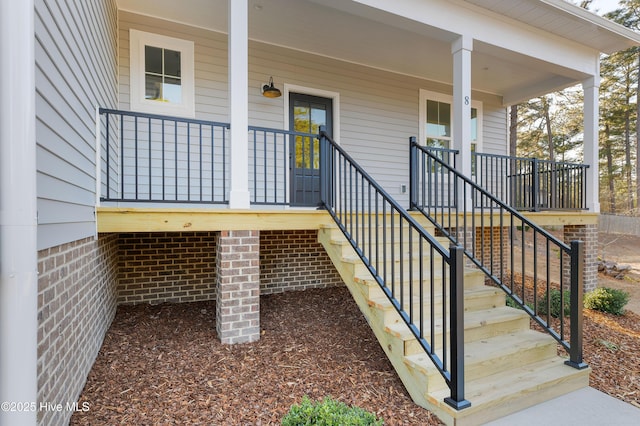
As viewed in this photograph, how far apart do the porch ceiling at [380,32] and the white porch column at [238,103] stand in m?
1.12

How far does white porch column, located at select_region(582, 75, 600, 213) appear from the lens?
625 centimetres

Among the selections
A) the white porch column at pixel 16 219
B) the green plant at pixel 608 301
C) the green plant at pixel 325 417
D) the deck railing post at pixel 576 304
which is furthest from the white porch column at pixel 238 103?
the green plant at pixel 608 301

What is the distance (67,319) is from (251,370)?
1410 millimetres

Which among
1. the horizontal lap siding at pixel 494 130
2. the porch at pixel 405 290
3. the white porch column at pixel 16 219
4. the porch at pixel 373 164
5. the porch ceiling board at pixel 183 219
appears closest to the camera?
the white porch column at pixel 16 219

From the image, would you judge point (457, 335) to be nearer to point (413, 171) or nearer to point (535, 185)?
point (413, 171)

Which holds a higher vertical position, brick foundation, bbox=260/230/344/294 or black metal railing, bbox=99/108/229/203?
black metal railing, bbox=99/108/229/203

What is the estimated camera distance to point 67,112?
7.32 feet

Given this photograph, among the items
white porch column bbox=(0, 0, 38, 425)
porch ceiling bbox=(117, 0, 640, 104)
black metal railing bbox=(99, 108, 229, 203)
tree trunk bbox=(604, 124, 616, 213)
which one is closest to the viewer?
white porch column bbox=(0, 0, 38, 425)

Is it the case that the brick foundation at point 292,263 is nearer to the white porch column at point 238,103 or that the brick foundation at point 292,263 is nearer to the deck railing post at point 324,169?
the deck railing post at point 324,169

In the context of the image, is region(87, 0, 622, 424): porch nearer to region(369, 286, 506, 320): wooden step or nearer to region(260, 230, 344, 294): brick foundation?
region(369, 286, 506, 320): wooden step

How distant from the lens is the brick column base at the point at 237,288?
11.0 ft

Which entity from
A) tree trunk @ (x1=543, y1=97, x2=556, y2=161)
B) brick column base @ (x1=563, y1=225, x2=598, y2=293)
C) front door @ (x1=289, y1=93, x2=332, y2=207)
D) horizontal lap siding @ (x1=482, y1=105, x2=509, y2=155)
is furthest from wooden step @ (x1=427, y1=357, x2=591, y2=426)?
tree trunk @ (x1=543, y1=97, x2=556, y2=161)

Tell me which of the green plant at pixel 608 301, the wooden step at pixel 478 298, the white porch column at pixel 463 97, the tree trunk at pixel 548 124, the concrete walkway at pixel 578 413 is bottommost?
the concrete walkway at pixel 578 413

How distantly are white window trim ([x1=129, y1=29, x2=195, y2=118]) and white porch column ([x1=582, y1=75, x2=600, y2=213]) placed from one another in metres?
6.79
